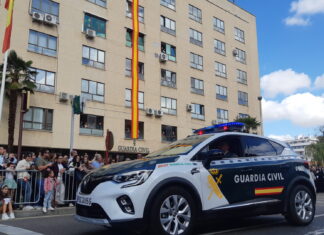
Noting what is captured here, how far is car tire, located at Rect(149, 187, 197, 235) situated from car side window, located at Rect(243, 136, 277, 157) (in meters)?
1.64

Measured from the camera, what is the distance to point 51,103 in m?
23.5

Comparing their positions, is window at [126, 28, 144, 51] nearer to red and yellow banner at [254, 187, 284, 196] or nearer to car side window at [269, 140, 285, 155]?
car side window at [269, 140, 285, 155]

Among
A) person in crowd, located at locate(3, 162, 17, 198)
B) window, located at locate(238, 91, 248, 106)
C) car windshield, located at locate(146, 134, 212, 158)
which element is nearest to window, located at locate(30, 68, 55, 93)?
person in crowd, located at locate(3, 162, 17, 198)

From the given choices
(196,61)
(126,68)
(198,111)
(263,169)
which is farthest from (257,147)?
(196,61)

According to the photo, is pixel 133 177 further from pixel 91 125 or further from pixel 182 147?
pixel 91 125

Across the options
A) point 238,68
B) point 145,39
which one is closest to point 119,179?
point 145,39

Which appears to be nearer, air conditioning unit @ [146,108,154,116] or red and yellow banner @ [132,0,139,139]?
red and yellow banner @ [132,0,139,139]

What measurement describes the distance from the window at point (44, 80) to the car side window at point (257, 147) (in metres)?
19.4

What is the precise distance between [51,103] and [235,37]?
980 inches

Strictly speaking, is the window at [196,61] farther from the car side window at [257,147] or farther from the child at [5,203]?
the car side window at [257,147]

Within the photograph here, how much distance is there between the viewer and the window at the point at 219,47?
1483 inches

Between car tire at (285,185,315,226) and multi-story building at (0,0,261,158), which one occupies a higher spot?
multi-story building at (0,0,261,158)

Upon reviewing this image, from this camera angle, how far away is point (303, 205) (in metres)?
6.58

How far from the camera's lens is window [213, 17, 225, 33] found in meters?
38.3
